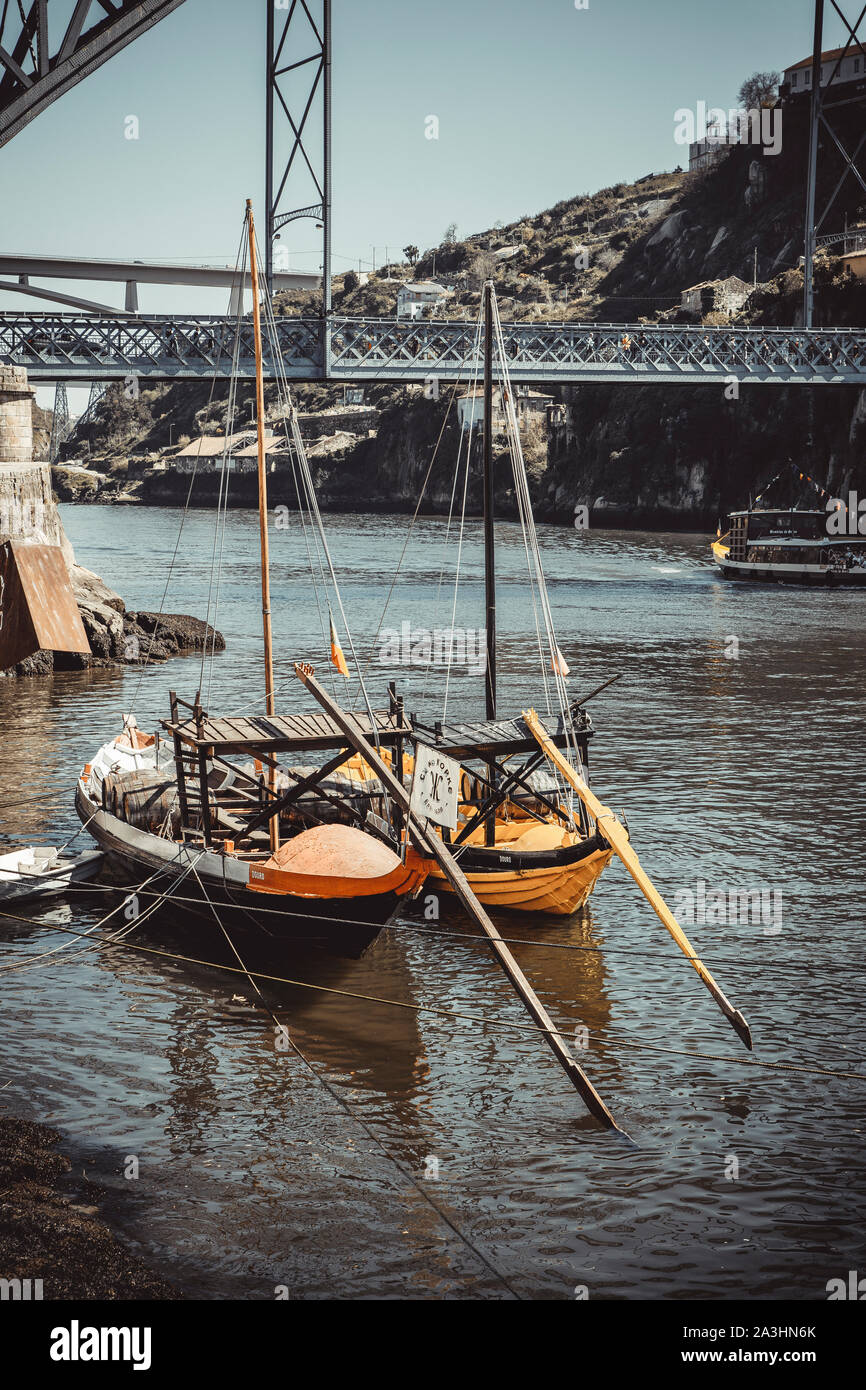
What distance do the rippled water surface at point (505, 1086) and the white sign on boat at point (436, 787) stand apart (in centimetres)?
242

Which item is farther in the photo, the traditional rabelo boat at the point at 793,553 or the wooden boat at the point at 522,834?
the traditional rabelo boat at the point at 793,553

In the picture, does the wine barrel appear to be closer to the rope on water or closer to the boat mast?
the rope on water

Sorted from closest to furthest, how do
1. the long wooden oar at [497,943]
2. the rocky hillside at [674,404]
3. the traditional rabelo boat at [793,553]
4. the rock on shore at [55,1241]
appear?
1. the rock on shore at [55,1241]
2. the long wooden oar at [497,943]
3. the traditional rabelo boat at [793,553]
4. the rocky hillside at [674,404]

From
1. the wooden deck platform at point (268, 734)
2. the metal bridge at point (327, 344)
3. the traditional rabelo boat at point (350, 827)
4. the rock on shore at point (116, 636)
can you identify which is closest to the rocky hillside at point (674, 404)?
the metal bridge at point (327, 344)

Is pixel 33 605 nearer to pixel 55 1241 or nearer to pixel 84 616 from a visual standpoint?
pixel 55 1241

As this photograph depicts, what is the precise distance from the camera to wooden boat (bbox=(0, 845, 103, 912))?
19.3 metres

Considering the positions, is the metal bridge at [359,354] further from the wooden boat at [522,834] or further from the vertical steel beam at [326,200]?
the wooden boat at [522,834]

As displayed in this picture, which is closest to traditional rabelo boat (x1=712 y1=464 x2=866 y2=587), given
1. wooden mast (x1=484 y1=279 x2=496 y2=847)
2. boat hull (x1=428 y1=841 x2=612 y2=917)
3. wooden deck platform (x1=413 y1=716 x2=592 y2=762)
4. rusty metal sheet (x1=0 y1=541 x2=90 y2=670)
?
wooden mast (x1=484 y1=279 x2=496 y2=847)

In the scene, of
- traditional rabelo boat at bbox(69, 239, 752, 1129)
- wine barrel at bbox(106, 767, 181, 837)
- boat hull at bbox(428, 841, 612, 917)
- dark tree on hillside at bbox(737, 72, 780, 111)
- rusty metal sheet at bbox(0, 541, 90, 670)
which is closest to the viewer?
rusty metal sheet at bbox(0, 541, 90, 670)

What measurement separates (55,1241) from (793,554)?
68995 millimetres

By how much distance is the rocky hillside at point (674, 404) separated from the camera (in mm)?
107812

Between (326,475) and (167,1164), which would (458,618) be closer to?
(167,1164)

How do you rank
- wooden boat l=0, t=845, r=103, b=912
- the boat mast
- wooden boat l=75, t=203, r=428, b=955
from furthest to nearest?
1. the boat mast
2. wooden boat l=0, t=845, r=103, b=912
3. wooden boat l=75, t=203, r=428, b=955

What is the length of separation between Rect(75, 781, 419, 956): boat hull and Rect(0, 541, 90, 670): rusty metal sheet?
7.43 metres
